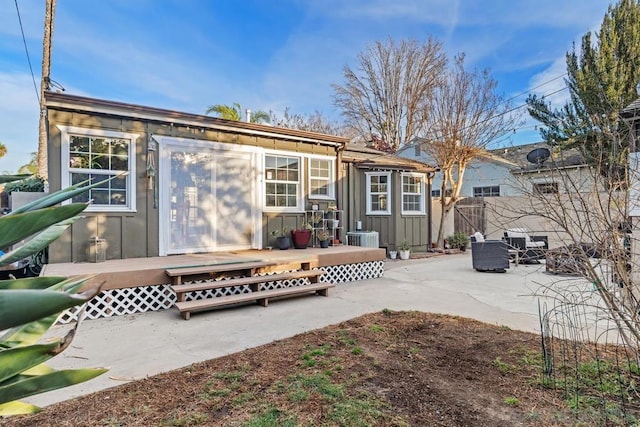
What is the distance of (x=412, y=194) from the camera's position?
1128cm

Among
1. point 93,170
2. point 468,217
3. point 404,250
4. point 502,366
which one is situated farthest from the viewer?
point 468,217

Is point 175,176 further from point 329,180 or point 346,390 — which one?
point 346,390

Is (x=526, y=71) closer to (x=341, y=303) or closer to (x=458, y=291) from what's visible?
(x=458, y=291)

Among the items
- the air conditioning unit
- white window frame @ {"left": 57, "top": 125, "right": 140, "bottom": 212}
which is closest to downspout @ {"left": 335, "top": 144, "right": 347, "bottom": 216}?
the air conditioning unit

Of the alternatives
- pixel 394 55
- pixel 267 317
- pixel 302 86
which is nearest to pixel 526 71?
pixel 394 55

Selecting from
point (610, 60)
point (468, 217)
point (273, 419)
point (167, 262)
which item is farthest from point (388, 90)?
point (273, 419)

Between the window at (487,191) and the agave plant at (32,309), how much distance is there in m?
18.3

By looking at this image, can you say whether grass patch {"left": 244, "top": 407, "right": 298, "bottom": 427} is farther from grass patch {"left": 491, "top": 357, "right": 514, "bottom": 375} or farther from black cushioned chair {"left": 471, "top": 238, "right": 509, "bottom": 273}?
black cushioned chair {"left": 471, "top": 238, "right": 509, "bottom": 273}

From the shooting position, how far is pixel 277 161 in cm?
811

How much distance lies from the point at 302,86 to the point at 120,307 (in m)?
17.2

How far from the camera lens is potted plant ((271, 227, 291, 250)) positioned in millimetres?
7867

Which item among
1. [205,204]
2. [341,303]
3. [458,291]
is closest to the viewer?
[341,303]

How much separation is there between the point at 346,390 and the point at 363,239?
22.7ft

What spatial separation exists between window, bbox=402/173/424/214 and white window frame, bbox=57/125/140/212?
24.8 ft
